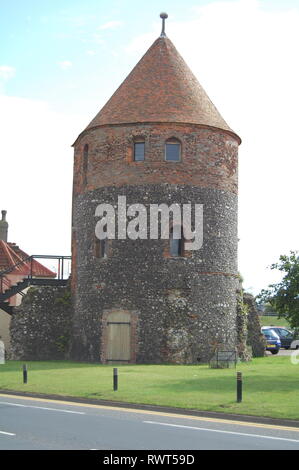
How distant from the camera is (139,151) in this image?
1358 inches

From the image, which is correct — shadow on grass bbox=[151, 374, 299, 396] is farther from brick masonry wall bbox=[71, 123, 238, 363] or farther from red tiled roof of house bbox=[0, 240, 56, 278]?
red tiled roof of house bbox=[0, 240, 56, 278]

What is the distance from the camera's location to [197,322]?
33.7 meters

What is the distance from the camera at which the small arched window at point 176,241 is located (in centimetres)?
3391

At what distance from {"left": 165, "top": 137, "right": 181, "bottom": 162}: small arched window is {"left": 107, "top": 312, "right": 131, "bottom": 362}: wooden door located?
7643 millimetres

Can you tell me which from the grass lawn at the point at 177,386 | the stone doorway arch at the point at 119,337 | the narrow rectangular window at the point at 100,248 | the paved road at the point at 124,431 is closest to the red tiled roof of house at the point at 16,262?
the narrow rectangular window at the point at 100,248

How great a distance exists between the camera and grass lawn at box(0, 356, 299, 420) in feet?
57.6

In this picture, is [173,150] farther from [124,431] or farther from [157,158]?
[124,431]

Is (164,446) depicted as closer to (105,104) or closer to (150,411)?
(150,411)

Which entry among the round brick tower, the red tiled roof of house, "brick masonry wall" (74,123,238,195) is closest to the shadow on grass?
the round brick tower

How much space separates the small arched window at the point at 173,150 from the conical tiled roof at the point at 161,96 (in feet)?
→ 3.41

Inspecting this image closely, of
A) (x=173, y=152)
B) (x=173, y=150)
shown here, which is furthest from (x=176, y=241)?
(x=173, y=150)

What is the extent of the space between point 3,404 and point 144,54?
2438cm
